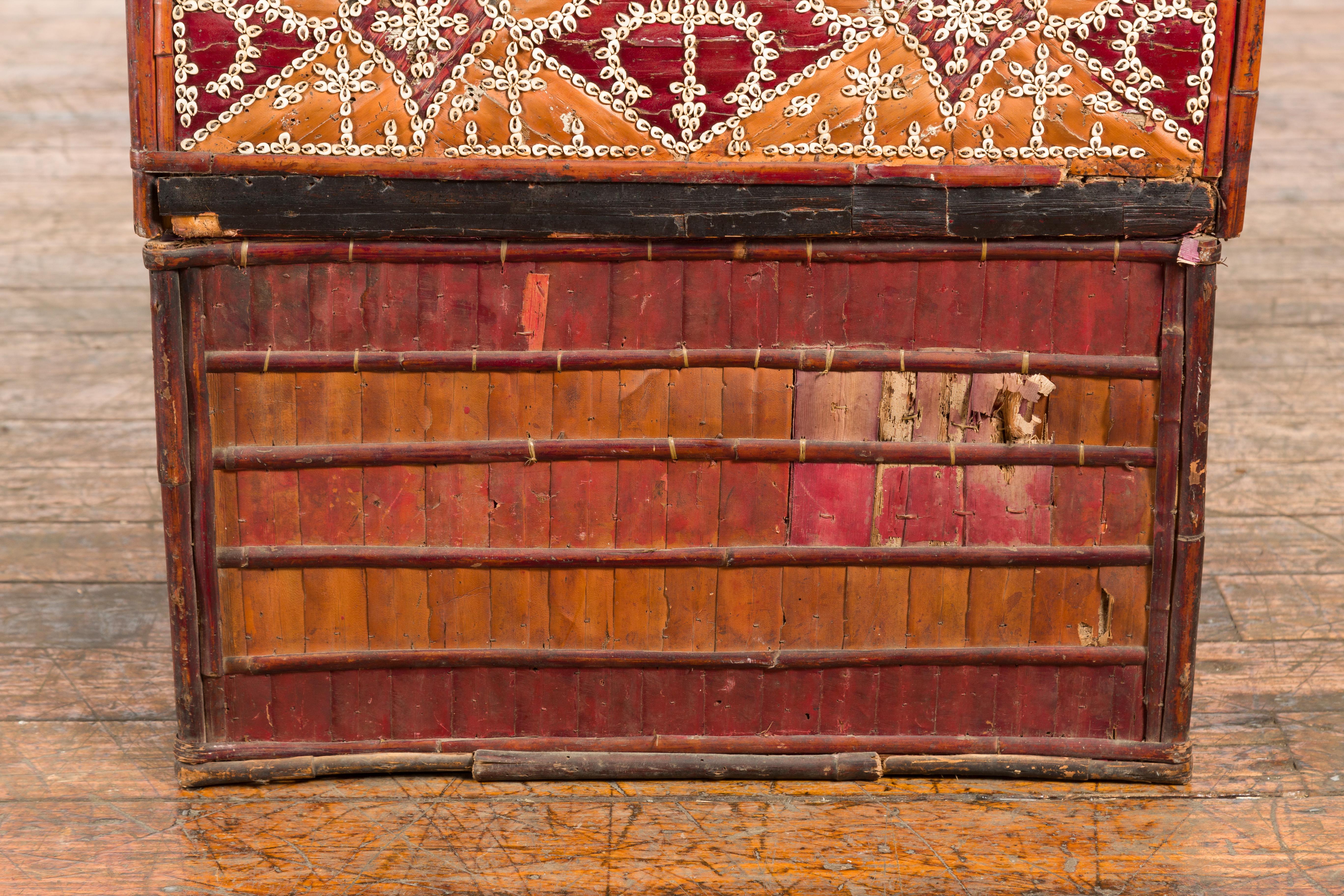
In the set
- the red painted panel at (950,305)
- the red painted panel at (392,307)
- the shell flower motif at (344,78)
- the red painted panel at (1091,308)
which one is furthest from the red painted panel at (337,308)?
the red painted panel at (1091,308)

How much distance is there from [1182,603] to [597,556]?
1274mm

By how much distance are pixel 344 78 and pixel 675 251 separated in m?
0.73

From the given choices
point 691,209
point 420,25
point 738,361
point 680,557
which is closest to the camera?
point 420,25

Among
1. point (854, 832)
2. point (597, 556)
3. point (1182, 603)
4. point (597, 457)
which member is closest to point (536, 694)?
point (597, 556)

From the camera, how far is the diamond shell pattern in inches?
102

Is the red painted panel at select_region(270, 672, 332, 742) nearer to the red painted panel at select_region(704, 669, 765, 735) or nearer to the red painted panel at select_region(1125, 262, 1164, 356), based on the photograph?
the red painted panel at select_region(704, 669, 765, 735)

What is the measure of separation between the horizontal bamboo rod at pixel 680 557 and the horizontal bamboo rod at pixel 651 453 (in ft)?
0.62

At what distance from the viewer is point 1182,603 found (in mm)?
2902

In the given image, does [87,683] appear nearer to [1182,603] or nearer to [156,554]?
[156,554]

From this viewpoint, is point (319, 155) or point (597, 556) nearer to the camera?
point (319, 155)

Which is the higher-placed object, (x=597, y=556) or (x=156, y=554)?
(x=597, y=556)

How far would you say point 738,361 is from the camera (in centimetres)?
280

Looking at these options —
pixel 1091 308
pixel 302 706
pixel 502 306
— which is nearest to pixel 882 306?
pixel 1091 308

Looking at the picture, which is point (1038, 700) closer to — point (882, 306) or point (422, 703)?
point (882, 306)
